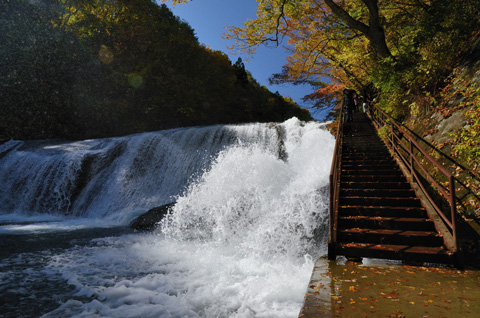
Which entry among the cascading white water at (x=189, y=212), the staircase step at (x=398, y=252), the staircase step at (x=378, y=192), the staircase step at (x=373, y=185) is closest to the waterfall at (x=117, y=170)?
the cascading white water at (x=189, y=212)

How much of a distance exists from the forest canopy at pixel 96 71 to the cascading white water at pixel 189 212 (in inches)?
235

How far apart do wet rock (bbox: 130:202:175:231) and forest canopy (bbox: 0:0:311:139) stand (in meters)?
17.8

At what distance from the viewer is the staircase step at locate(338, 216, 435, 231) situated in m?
5.26

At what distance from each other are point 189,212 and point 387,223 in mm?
6346

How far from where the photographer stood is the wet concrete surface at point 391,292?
2.99 m

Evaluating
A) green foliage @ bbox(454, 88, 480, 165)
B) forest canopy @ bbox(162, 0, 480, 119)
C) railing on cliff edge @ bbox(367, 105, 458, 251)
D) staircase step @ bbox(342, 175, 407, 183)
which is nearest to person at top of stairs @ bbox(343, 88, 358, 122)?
forest canopy @ bbox(162, 0, 480, 119)

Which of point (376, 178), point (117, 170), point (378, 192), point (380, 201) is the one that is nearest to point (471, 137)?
point (376, 178)

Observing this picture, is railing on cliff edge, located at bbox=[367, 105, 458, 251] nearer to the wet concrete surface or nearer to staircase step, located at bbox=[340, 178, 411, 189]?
staircase step, located at bbox=[340, 178, 411, 189]

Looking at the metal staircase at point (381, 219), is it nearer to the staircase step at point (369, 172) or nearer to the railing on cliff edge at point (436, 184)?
the staircase step at point (369, 172)

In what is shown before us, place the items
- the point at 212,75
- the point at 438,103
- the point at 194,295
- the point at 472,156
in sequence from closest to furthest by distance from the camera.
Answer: the point at 194,295 < the point at 472,156 < the point at 438,103 < the point at 212,75

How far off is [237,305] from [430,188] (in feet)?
20.4

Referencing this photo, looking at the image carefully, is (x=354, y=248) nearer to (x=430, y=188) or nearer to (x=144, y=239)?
(x=430, y=188)

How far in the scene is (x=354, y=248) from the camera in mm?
4844

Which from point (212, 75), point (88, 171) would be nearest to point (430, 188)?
point (88, 171)
